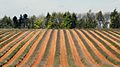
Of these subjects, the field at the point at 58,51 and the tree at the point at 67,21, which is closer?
the field at the point at 58,51

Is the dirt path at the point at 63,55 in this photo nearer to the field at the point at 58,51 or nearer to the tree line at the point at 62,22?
the field at the point at 58,51

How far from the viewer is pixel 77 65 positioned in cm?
1967

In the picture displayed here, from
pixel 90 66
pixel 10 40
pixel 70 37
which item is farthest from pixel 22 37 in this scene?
pixel 90 66

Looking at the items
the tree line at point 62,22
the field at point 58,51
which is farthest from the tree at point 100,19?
the field at point 58,51

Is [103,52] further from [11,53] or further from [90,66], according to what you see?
[11,53]

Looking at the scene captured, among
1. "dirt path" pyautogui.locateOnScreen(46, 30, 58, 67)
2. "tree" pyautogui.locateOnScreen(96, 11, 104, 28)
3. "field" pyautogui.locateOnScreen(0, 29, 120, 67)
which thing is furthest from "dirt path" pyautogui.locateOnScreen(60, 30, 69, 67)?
"tree" pyautogui.locateOnScreen(96, 11, 104, 28)

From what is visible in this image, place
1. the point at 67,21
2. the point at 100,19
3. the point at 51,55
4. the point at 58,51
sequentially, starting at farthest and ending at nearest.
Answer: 1. the point at 100,19
2. the point at 67,21
3. the point at 58,51
4. the point at 51,55

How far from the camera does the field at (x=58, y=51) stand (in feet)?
68.3

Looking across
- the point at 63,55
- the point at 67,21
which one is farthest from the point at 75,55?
the point at 67,21

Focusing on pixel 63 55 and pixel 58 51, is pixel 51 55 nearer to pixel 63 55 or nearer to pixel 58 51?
pixel 63 55

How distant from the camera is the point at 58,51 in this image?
2495 centimetres

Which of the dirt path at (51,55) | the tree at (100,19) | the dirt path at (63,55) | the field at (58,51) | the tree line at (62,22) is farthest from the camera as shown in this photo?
the tree at (100,19)

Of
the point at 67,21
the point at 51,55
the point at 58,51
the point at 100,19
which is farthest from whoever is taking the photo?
the point at 100,19

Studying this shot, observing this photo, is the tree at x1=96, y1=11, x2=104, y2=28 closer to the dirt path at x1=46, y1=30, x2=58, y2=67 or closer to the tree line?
the tree line
